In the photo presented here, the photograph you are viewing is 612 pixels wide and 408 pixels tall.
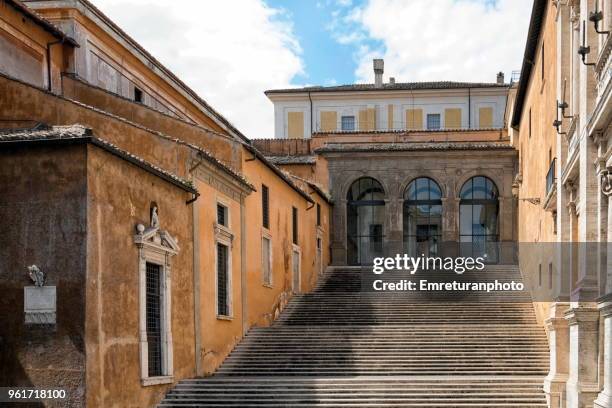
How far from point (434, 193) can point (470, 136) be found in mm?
3784

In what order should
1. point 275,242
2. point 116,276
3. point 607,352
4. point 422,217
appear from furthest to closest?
point 422,217
point 275,242
point 116,276
point 607,352

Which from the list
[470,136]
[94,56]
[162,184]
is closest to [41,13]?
[94,56]

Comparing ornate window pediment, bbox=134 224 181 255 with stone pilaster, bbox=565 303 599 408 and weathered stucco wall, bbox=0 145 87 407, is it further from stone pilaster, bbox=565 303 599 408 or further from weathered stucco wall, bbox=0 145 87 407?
stone pilaster, bbox=565 303 599 408

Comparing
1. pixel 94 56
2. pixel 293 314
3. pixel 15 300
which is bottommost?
pixel 293 314

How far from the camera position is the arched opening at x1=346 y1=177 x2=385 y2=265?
117 feet

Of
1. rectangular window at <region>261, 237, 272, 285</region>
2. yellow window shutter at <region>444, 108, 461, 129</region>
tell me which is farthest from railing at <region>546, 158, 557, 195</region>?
yellow window shutter at <region>444, 108, 461, 129</region>

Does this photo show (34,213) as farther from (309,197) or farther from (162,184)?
(309,197)

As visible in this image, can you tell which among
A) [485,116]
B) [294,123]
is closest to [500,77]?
[485,116]

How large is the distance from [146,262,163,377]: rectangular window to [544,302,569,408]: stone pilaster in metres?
7.76

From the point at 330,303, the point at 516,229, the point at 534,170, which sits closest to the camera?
the point at 534,170

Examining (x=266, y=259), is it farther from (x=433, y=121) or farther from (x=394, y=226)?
(x=433, y=121)

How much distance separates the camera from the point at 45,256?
13461 mm

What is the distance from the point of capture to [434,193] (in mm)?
35406

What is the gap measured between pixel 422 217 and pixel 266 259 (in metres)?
12.3
